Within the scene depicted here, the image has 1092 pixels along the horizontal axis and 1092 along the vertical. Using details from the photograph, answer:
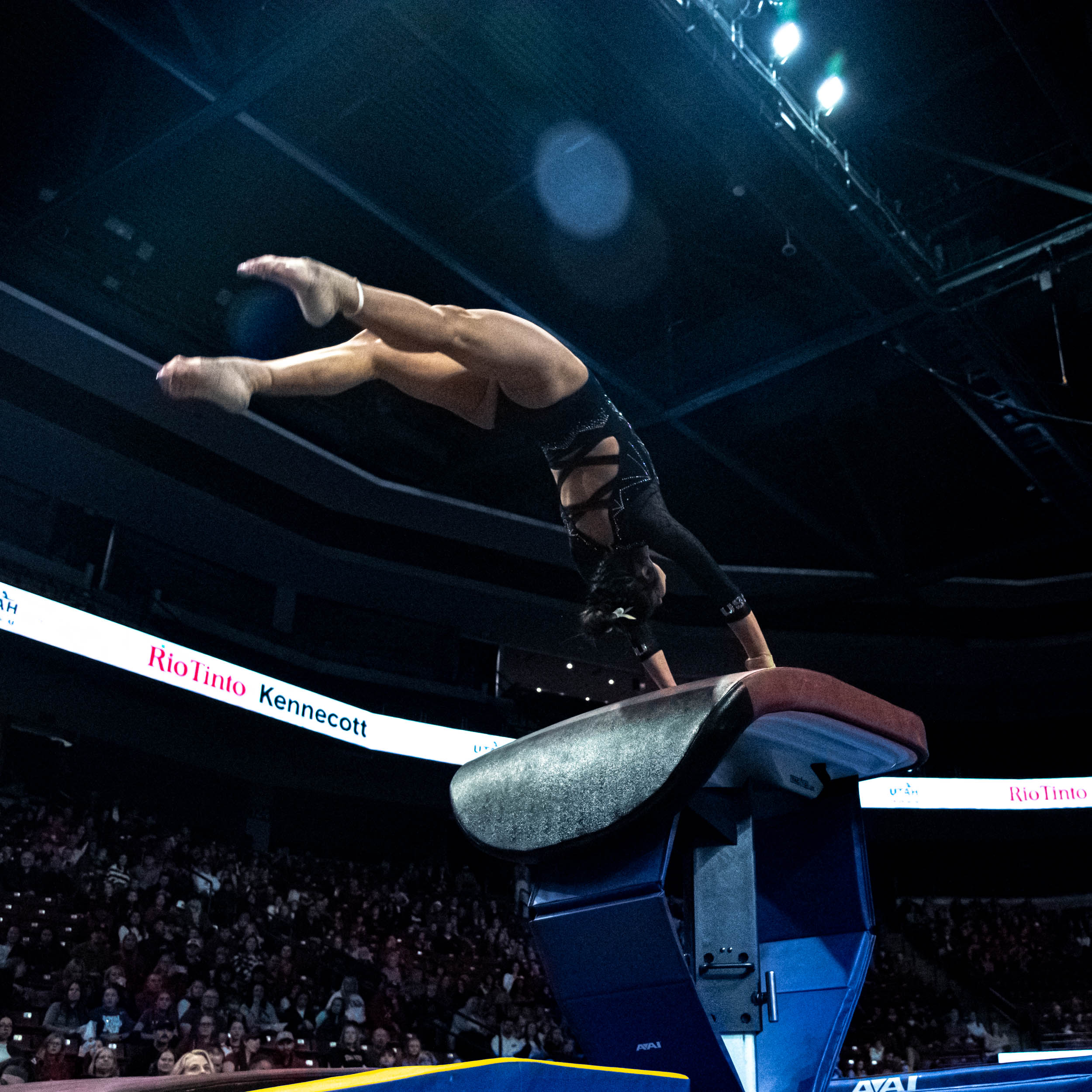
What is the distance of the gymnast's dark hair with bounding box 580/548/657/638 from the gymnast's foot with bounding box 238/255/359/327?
3.31 ft

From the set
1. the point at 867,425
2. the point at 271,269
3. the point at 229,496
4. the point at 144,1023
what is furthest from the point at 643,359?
the point at 271,269

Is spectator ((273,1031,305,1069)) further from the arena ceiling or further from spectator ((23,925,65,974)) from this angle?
the arena ceiling

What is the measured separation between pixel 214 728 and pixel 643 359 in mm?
8756

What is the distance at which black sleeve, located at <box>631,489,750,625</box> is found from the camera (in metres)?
3.02

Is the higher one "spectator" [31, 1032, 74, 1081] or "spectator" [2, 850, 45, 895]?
"spectator" [2, 850, 45, 895]

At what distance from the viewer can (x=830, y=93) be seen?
709 centimetres

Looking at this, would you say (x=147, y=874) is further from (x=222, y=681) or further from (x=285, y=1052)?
(x=285, y=1052)

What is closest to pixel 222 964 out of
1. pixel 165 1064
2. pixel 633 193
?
pixel 165 1064

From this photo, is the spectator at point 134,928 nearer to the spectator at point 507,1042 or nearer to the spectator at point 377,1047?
the spectator at point 377,1047

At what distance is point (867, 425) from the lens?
11742 mm

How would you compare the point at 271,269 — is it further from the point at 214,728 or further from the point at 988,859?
the point at 988,859

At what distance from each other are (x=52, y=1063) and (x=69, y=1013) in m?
1.24

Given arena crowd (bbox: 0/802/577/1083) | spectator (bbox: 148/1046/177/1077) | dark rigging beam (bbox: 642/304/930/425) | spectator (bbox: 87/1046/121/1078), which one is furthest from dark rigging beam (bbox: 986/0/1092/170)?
spectator (bbox: 87/1046/121/1078)

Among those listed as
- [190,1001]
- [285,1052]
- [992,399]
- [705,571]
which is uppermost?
[992,399]
